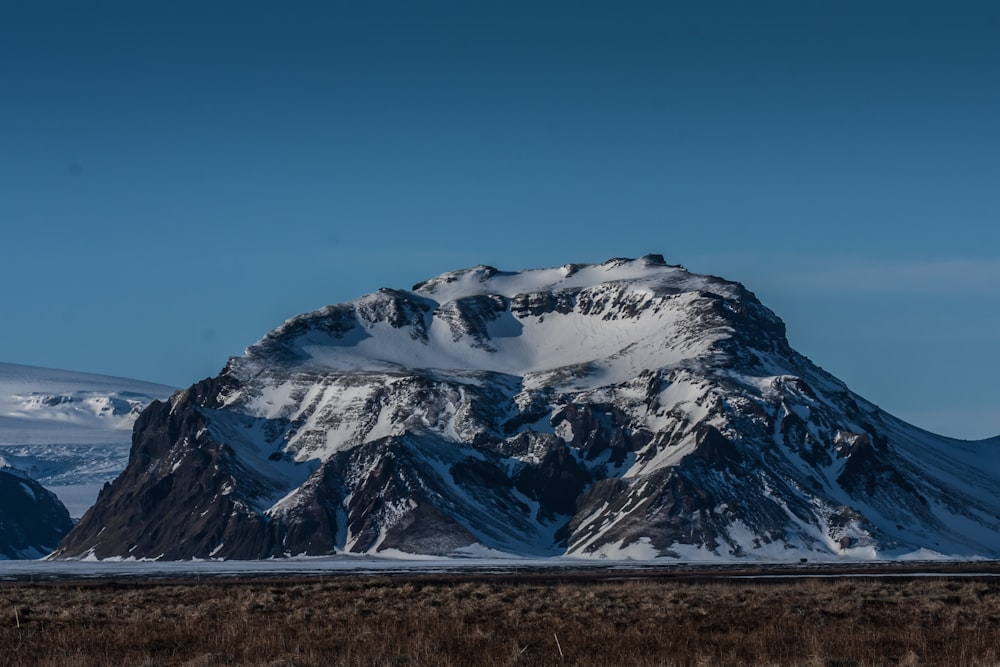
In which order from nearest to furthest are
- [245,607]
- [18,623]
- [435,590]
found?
[18,623] < [245,607] < [435,590]

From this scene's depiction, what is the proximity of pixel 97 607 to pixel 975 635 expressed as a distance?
1730 inches

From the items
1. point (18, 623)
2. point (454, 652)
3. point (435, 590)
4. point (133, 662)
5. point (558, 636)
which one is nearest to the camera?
point (133, 662)

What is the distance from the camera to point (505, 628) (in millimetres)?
63406

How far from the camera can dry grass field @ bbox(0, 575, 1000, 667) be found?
53.2 meters

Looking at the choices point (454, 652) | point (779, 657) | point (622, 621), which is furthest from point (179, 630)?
point (779, 657)

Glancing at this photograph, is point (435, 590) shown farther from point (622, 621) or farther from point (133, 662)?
point (133, 662)

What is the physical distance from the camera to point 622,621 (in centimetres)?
6656

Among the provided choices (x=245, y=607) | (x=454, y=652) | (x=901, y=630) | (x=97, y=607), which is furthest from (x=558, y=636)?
(x=97, y=607)

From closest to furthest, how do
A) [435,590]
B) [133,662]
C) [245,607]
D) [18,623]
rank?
[133,662], [18,623], [245,607], [435,590]

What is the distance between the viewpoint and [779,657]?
176 feet

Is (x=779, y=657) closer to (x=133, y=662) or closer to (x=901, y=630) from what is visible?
(x=901, y=630)

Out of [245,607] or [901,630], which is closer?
[901,630]

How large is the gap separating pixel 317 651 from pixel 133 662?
6.74 meters

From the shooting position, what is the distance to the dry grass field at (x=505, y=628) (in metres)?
53.2
